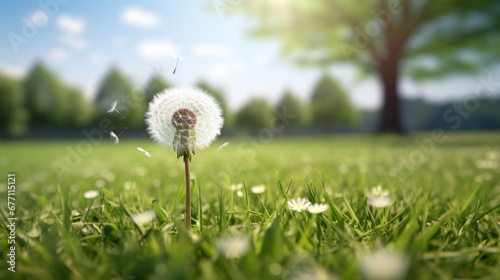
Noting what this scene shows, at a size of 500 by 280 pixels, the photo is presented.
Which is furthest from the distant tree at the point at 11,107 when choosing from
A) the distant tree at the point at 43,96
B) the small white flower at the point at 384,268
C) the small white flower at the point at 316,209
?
the small white flower at the point at 384,268

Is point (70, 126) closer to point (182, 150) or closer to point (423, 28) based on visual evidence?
point (423, 28)

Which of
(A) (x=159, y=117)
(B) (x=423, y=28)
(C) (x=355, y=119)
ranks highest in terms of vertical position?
(B) (x=423, y=28)

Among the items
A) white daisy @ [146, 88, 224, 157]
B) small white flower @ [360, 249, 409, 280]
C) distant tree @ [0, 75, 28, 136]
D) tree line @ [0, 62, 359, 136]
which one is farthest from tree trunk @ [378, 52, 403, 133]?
distant tree @ [0, 75, 28, 136]

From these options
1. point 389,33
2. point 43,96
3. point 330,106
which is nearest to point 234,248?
point 389,33

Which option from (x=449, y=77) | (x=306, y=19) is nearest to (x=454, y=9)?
(x=449, y=77)

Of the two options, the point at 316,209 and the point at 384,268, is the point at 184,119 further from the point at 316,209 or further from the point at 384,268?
the point at 384,268

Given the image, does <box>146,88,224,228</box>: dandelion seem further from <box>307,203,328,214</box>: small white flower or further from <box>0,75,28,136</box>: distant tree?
<box>0,75,28,136</box>: distant tree
